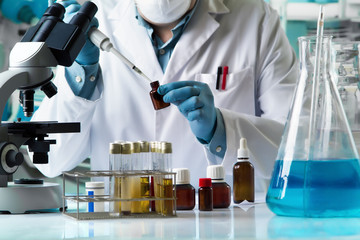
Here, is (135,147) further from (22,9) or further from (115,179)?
(22,9)

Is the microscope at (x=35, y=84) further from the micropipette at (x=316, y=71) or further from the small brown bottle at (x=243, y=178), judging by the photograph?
the micropipette at (x=316, y=71)

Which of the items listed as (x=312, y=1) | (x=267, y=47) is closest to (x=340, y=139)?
(x=267, y=47)

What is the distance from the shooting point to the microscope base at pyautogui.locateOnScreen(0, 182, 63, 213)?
1354 millimetres

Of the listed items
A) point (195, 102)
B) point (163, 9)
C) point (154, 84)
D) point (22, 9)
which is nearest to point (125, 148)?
point (154, 84)

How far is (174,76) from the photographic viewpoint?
2.30 m

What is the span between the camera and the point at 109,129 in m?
2.35

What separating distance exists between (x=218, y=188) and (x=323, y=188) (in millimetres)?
393

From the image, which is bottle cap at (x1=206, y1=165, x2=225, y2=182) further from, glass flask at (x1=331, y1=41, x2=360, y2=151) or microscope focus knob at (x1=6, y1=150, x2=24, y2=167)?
glass flask at (x1=331, y1=41, x2=360, y2=151)

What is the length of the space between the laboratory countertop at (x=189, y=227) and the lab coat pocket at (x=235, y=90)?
1.09m

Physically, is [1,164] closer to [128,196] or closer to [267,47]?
[128,196]

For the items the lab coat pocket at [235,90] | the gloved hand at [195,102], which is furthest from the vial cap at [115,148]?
the lab coat pocket at [235,90]

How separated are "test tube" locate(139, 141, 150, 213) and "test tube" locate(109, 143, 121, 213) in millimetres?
59

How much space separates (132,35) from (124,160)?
1.19m

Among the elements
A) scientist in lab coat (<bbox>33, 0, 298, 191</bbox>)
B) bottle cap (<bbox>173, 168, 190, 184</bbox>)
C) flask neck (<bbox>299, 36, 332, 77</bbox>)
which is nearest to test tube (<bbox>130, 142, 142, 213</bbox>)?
bottle cap (<bbox>173, 168, 190, 184</bbox>)
